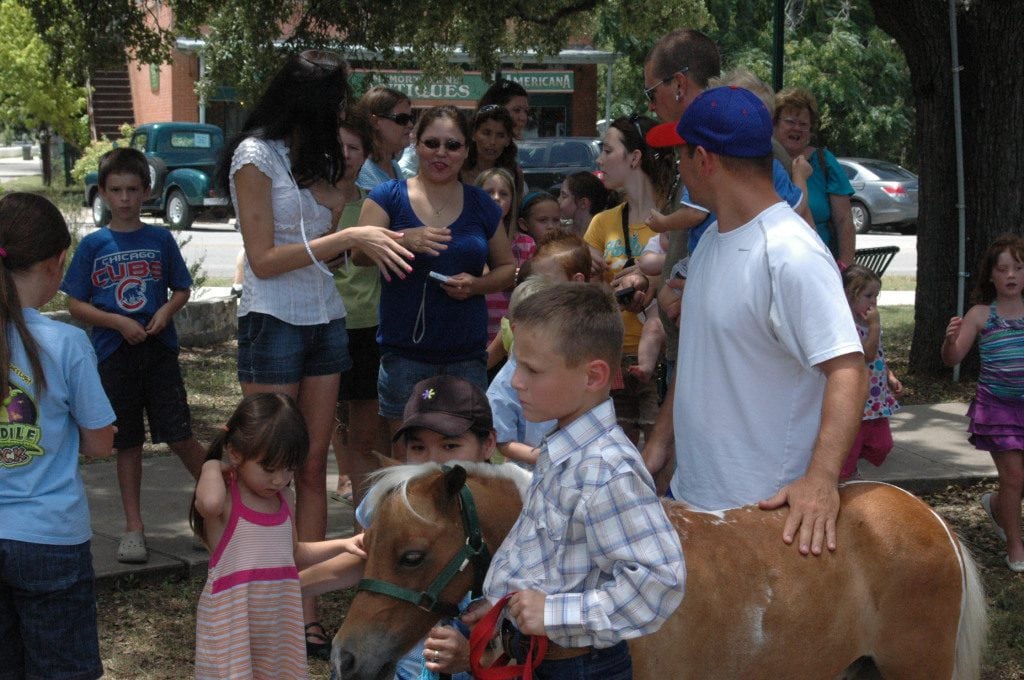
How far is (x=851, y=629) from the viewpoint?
301 centimetres

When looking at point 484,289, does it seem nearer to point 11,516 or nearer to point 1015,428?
point 11,516

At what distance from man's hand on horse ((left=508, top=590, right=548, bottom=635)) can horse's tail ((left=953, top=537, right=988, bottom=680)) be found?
126cm

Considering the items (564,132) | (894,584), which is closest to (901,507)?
(894,584)

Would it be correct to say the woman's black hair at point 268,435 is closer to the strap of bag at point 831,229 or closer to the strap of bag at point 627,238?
the strap of bag at point 627,238

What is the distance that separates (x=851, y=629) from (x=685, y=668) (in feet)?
1.52

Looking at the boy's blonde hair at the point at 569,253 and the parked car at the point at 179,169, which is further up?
the parked car at the point at 179,169

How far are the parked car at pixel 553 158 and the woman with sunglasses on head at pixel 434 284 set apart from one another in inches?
689

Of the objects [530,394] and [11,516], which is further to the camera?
[11,516]

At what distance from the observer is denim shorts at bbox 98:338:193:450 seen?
5641 mm

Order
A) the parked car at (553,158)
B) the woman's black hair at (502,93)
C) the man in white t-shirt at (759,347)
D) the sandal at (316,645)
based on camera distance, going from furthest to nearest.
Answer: the parked car at (553,158) < the woman's black hair at (502,93) < the sandal at (316,645) < the man in white t-shirt at (759,347)

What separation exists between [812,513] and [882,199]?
25.7 metres

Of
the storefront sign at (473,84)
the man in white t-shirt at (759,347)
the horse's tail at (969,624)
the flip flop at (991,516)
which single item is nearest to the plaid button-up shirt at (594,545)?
the man in white t-shirt at (759,347)

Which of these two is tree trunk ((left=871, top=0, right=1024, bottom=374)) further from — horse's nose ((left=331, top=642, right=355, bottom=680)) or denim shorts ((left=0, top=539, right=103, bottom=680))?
horse's nose ((left=331, top=642, right=355, bottom=680))

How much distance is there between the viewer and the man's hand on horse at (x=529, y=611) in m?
2.45
